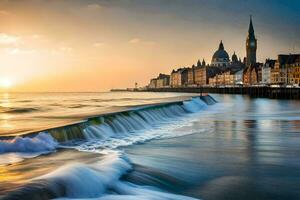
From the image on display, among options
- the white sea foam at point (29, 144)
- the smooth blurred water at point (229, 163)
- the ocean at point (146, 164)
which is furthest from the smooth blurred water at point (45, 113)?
the smooth blurred water at point (229, 163)

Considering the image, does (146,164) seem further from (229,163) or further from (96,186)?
(96,186)

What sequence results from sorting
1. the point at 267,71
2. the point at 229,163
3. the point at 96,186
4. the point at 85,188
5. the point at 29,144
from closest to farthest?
the point at 85,188 → the point at 96,186 → the point at 229,163 → the point at 29,144 → the point at 267,71

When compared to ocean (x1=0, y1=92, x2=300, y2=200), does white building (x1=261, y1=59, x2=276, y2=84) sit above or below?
above

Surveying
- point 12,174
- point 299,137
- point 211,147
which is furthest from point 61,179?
point 299,137

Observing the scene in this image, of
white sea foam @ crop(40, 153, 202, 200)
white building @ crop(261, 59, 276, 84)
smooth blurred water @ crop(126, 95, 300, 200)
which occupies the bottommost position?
smooth blurred water @ crop(126, 95, 300, 200)

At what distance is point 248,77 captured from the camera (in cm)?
17788

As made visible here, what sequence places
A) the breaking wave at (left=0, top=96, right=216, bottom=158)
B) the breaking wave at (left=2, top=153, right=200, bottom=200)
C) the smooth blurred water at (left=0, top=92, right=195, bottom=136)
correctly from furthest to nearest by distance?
the smooth blurred water at (left=0, top=92, right=195, bottom=136) < the breaking wave at (left=0, top=96, right=216, bottom=158) < the breaking wave at (left=2, top=153, right=200, bottom=200)

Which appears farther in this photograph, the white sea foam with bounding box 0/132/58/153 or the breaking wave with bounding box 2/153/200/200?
the white sea foam with bounding box 0/132/58/153

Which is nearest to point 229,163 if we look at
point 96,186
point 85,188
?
point 96,186

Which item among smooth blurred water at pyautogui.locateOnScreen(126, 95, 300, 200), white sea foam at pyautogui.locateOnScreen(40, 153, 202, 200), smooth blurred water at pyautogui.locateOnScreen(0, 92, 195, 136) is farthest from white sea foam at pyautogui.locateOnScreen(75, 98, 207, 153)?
white sea foam at pyautogui.locateOnScreen(40, 153, 202, 200)

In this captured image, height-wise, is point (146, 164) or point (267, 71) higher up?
point (267, 71)

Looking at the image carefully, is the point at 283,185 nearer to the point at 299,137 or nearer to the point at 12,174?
the point at 12,174

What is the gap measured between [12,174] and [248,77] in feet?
570

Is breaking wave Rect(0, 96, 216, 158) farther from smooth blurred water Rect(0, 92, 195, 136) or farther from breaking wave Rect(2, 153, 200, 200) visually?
breaking wave Rect(2, 153, 200, 200)
